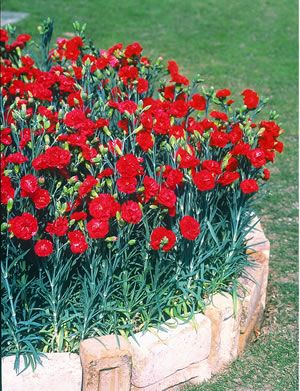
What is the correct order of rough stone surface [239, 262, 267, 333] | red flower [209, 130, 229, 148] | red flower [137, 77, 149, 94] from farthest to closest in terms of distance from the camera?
red flower [137, 77, 149, 94], rough stone surface [239, 262, 267, 333], red flower [209, 130, 229, 148]

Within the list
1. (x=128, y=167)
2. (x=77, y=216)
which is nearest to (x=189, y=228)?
(x=128, y=167)

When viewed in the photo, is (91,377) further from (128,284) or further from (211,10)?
(211,10)

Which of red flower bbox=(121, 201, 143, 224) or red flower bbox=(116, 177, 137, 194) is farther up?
red flower bbox=(116, 177, 137, 194)

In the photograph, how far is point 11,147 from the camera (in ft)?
10.8

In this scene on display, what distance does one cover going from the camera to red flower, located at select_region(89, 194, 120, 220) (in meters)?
2.70

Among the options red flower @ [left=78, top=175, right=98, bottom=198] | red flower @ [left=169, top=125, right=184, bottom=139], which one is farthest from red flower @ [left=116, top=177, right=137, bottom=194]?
red flower @ [left=169, top=125, right=184, bottom=139]

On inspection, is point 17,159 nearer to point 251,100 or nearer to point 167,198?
point 167,198

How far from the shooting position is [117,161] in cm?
296

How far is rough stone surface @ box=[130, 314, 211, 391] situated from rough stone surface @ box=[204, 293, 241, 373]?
0.05m

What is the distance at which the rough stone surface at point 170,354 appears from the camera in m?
2.82

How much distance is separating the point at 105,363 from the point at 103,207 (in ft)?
1.99

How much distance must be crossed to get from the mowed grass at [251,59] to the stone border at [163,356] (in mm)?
144

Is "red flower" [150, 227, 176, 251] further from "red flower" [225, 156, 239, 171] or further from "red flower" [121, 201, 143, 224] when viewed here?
"red flower" [225, 156, 239, 171]

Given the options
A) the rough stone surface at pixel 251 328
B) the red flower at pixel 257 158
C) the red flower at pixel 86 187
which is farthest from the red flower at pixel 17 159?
the rough stone surface at pixel 251 328
